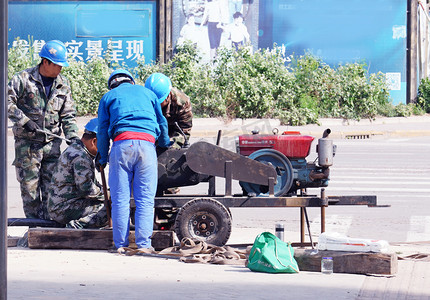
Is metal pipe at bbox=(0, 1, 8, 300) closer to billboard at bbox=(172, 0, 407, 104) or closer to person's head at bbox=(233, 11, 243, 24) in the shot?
billboard at bbox=(172, 0, 407, 104)

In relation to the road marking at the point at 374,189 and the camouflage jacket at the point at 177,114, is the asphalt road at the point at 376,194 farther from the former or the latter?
the camouflage jacket at the point at 177,114

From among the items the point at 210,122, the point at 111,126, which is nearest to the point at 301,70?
the point at 210,122

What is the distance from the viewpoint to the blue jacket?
7617 mm

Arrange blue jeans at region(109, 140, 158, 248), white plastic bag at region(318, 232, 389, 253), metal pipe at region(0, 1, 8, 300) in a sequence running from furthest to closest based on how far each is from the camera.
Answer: blue jeans at region(109, 140, 158, 248)
white plastic bag at region(318, 232, 389, 253)
metal pipe at region(0, 1, 8, 300)

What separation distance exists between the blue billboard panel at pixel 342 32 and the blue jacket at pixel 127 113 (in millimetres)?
22224

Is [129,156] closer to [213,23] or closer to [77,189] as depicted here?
[77,189]

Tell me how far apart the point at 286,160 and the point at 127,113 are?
68.9 inches

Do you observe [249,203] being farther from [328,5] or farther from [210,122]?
[328,5]

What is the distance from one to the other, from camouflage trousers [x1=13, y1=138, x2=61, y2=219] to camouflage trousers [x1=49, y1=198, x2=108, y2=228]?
14.8 inches

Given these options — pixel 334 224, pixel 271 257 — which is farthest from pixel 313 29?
pixel 271 257

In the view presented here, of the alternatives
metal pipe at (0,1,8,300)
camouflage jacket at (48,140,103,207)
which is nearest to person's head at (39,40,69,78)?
camouflage jacket at (48,140,103,207)

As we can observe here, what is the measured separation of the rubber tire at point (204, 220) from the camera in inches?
313

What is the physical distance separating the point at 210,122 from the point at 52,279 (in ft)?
56.9

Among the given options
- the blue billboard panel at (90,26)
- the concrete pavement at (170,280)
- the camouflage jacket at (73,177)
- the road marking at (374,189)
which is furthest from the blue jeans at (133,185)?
the blue billboard panel at (90,26)
